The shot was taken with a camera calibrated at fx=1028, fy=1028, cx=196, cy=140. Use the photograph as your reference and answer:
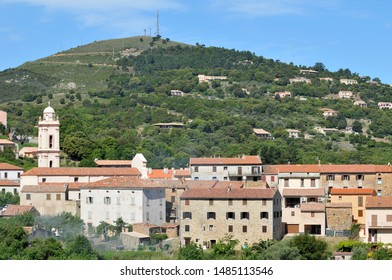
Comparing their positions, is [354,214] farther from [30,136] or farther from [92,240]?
[30,136]

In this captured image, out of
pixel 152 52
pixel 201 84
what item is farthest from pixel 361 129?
pixel 152 52

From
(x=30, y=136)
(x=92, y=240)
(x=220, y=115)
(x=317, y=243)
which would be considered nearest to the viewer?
(x=317, y=243)

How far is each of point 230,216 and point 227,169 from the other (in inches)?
425

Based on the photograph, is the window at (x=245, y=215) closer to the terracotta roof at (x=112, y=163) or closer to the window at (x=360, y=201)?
the window at (x=360, y=201)

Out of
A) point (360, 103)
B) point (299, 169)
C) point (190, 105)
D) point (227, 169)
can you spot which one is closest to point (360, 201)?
point (299, 169)

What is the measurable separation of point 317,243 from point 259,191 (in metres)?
5.48

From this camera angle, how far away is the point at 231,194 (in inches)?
1451

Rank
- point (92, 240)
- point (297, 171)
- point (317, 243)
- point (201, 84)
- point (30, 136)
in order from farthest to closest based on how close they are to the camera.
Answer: point (201, 84) < point (30, 136) < point (297, 171) < point (92, 240) < point (317, 243)

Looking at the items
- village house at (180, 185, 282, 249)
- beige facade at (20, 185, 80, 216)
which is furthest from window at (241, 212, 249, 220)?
beige facade at (20, 185, 80, 216)

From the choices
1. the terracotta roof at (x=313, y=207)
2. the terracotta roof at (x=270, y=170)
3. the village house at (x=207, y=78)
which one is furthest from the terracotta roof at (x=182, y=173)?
the village house at (x=207, y=78)

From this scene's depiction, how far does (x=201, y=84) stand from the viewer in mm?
112750

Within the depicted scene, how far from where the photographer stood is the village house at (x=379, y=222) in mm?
35344

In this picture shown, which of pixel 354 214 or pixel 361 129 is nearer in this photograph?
pixel 354 214

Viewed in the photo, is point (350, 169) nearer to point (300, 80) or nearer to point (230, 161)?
point (230, 161)
